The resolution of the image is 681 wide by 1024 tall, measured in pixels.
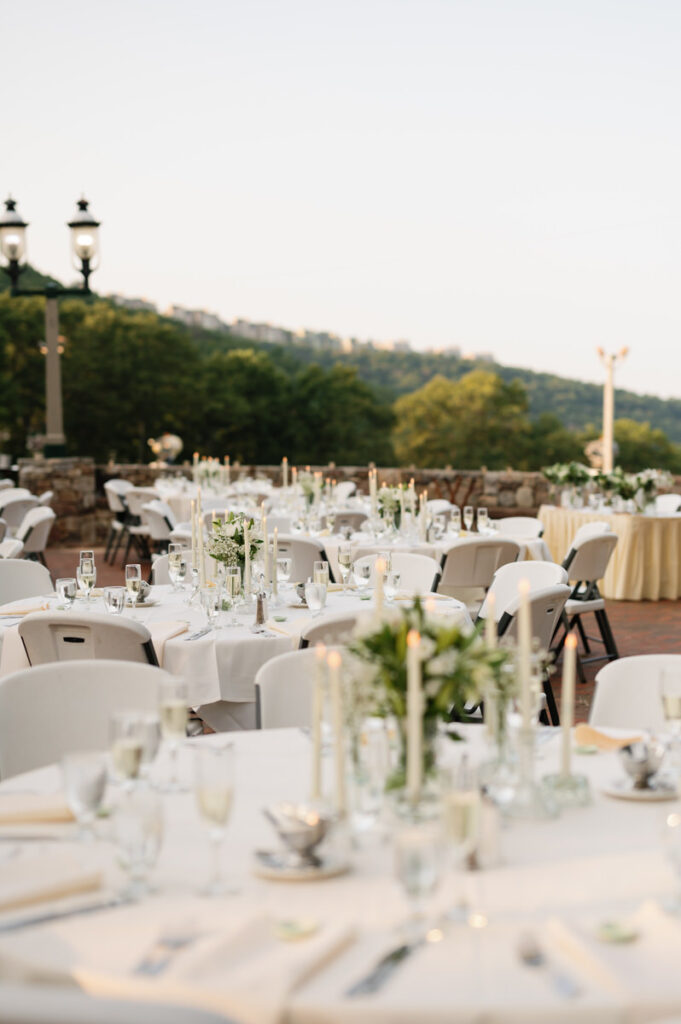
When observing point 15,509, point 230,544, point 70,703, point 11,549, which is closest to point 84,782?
point 70,703

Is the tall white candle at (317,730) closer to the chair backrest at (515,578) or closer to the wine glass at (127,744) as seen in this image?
the wine glass at (127,744)

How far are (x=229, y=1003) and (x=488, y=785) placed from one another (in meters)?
0.81

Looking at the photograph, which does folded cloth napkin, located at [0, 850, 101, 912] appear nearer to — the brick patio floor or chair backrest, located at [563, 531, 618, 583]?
the brick patio floor

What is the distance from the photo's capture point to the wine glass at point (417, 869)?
1.51 m

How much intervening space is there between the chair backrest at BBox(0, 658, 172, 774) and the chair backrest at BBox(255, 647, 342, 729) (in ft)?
0.94

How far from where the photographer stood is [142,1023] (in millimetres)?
1259

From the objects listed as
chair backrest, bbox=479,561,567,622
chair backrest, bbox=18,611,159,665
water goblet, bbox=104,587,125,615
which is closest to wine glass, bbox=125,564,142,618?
water goblet, bbox=104,587,125,615

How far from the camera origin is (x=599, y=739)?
247 centimetres


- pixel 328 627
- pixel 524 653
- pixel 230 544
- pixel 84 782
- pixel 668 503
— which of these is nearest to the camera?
pixel 84 782

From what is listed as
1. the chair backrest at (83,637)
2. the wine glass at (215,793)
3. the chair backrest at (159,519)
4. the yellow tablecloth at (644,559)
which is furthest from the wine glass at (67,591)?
the yellow tablecloth at (644,559)

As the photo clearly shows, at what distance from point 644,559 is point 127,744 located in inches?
320

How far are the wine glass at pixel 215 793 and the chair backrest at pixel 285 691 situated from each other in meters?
1.22

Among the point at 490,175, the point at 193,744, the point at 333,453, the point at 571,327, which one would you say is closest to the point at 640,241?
the point at 490,175

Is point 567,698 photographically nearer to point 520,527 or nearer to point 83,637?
point 83,637
